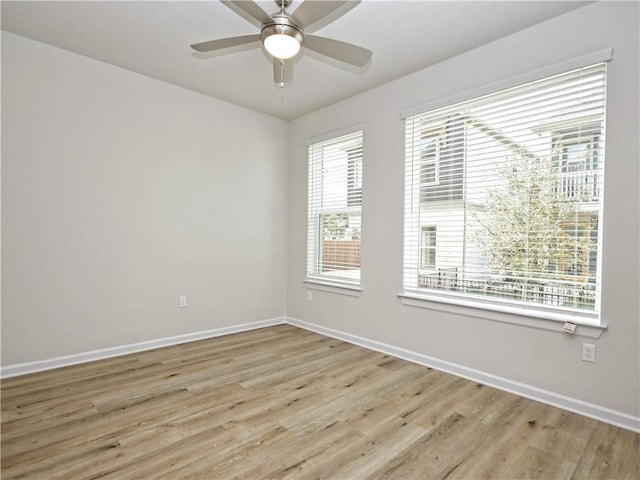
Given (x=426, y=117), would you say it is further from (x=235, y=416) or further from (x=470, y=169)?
(x=235, y=416)

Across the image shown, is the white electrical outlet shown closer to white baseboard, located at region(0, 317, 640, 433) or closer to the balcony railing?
white baseboard, located at region(0, 317, 640, 433)

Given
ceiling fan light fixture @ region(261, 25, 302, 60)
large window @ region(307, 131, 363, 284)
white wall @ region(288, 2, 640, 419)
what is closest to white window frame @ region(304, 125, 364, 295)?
large window @ region(307, 131, 363, 284)

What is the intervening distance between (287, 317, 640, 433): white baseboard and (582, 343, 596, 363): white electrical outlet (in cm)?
29

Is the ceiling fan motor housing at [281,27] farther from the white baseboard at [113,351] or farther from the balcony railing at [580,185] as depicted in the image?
the white baseboard at [113,351]

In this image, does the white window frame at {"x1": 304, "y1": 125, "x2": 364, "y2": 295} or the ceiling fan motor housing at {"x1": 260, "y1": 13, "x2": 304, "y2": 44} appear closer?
the ceiling fan motor housing at {"x1": 260, "y1": 13, "x2": 304, "y2": 44}

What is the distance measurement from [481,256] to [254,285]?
8.77 ft

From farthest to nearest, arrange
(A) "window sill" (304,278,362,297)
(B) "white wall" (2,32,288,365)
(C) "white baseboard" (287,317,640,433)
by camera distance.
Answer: (A) "window sill" (304,278,362,297), (B) "white wall" (2,32,288,365), (C) "white baseboard" (287,317,640,433)

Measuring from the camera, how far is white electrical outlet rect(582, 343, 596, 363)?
2312mm

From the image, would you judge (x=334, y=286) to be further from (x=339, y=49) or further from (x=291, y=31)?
(x=291, y=31)

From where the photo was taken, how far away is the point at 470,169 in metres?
2.99

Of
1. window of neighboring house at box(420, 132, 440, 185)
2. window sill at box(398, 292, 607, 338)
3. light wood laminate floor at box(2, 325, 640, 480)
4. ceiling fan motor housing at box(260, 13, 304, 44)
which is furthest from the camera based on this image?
window of neighboring house at box(420, 132, 440, 185)

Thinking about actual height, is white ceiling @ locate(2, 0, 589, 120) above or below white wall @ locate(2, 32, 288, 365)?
above

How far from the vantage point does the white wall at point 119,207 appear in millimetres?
2867

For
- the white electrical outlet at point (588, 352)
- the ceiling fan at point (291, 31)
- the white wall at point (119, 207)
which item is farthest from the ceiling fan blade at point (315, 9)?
the white electrical outlet at point (588, 352)
